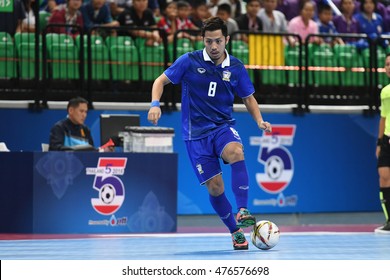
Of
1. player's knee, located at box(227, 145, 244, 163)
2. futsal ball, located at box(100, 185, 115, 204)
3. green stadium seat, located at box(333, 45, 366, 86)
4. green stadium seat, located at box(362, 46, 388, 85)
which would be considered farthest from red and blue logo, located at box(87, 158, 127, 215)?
green stadium seat, located at box(362, 46, 388, 85)

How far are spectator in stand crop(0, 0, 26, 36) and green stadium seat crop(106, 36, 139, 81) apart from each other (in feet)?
4.41

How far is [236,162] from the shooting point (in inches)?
389

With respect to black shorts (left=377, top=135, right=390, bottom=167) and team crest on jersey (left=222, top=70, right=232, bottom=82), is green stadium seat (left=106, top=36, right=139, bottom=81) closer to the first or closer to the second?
black shorts (left=377, top=135, right=390, bottom=167)

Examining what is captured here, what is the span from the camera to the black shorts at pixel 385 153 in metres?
13.5

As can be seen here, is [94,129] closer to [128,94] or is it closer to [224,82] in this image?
[128,94]

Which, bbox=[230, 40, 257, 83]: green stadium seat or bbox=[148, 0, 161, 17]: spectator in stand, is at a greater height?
bbox=[148, 0, 161, 17]: spectator in stand

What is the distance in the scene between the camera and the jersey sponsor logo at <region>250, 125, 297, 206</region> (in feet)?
54.1

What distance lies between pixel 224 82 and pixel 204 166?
33.0 inches

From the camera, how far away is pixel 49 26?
1542 cm

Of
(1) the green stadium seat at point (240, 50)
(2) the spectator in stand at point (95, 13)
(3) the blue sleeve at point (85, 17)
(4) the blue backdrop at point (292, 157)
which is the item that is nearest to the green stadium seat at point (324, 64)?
(4) the blue backdrop at point (292, 157)

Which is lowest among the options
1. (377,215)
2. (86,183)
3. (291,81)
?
(377,215)

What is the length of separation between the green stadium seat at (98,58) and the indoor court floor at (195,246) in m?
2.87

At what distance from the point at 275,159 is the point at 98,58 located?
3212 mm
